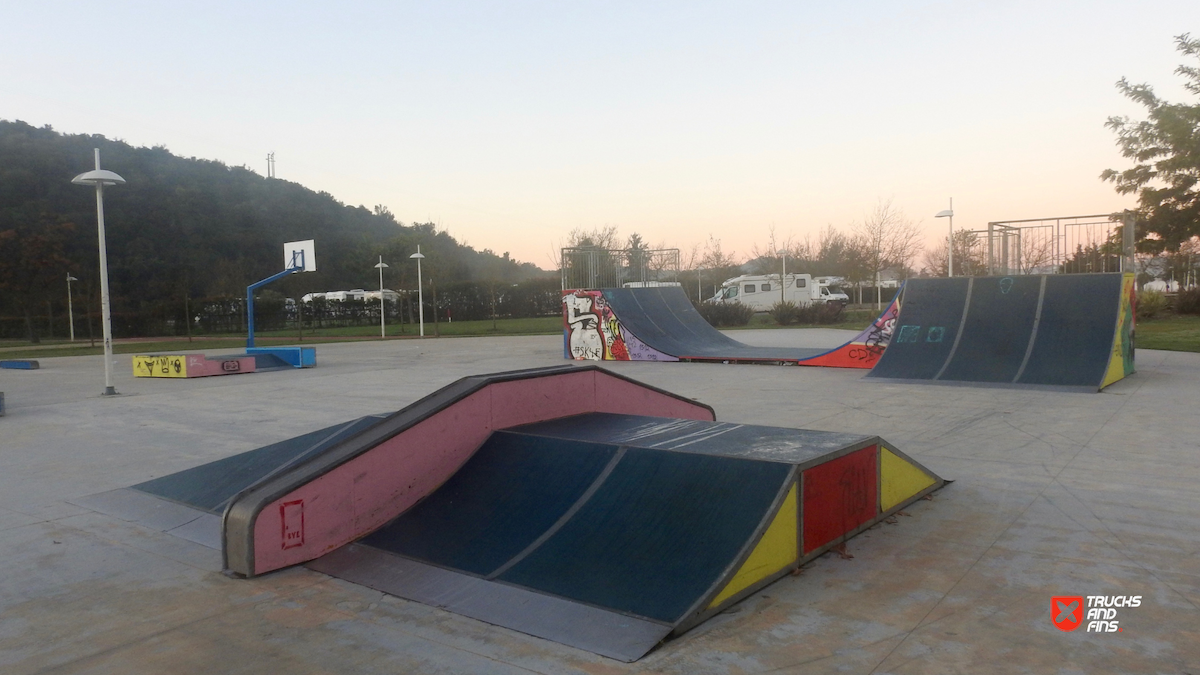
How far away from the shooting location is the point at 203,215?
190ft

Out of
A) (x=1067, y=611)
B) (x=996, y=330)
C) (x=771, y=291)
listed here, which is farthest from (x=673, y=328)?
(x=771, y=291)

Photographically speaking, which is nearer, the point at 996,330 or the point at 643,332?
the point at 996,330

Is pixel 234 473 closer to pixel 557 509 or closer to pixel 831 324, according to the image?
pixel 557 509

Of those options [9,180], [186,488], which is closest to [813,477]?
[186,488]

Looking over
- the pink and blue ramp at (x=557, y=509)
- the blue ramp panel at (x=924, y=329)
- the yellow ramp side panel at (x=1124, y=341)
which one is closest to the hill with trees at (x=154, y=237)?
the blue ramp panel at (x=924, y=329)

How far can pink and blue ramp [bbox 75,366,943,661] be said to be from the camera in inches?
148

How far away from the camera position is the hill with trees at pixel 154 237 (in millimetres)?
38812

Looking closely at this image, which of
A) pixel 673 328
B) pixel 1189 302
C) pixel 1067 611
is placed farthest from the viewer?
pixel 1189 302

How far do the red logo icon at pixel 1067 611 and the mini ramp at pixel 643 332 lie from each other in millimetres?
13230

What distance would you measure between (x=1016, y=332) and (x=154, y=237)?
182ft

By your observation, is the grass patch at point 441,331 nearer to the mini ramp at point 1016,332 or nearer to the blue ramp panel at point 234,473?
the mini ramp at point 1016,332

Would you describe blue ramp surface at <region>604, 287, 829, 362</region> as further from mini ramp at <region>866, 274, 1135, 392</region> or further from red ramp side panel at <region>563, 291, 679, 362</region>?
mini ramp at <region>866, 274, 1135, 392</region>

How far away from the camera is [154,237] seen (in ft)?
172

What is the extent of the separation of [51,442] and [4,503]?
3285mm
